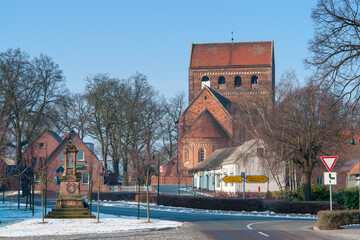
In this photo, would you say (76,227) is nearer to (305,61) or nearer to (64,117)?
(305,61)

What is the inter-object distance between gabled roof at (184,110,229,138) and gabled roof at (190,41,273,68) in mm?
16364

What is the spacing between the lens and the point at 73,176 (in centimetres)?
2922

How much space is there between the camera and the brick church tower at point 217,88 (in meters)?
81.5

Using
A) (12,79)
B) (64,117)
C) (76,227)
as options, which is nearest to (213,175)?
(64,117)

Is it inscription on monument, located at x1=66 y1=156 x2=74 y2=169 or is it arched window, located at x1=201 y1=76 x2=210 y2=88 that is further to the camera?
arched window, located at x1=201 y1=76 x2=210 y2=88

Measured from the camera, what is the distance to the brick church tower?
81.5 m

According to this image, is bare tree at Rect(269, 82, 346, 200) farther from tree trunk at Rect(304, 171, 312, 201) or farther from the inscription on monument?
the inscription on monument

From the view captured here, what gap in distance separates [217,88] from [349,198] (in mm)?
64885

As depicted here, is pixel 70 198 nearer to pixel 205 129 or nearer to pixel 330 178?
pixel 330 178

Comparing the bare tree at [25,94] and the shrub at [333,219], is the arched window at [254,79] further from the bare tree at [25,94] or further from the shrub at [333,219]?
the shrub at [333,219]

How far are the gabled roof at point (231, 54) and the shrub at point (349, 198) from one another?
210 feet

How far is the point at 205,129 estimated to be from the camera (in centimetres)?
8175

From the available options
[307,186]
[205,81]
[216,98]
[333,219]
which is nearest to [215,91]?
[205,81]

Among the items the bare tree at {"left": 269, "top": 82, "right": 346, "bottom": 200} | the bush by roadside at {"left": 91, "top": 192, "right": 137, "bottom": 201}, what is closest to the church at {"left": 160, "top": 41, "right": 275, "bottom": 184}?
the bush by roadside at {"left": 91, "top": 192, "right": 137, "bottom": 201}
